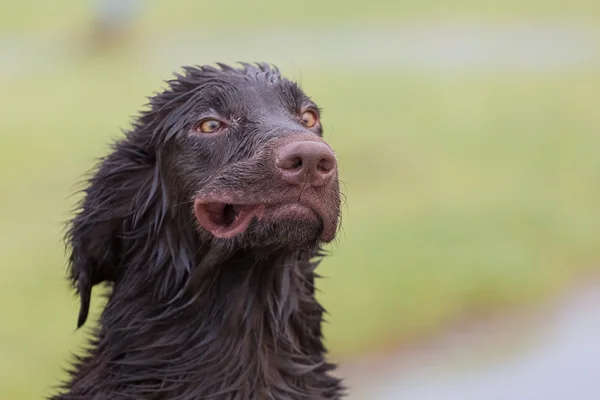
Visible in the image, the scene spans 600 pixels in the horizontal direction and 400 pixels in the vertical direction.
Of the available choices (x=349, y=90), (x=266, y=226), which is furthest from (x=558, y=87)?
(x=266, y=226)

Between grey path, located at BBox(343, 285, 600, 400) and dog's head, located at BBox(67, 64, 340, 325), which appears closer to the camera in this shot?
dog's head, located at BBox(67, 64, 340, 325)

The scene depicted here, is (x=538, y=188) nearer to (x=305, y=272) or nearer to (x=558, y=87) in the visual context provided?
(x=558, y=87)

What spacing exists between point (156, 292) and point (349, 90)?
5.13 metres

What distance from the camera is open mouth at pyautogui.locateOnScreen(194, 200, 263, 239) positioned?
6.30ft

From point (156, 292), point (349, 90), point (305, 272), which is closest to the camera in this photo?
point (156, 292)

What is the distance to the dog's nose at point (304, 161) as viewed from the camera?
70.9 inches

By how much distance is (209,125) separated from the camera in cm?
208

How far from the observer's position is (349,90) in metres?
7.10

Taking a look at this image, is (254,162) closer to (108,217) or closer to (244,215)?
(244,215)

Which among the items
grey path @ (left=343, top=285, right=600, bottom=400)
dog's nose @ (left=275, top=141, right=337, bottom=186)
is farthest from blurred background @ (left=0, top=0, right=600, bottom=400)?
dog's nose @ (left=275, top=141, right=337, bottom=186)

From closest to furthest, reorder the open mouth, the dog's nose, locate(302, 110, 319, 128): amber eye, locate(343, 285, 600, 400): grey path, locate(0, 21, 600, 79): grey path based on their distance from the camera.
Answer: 1. the dog's nose
2. the open mouth
3. locate(302, 110, 319, 128): amber eye
4. locate(343, 285, 600, 400): grey path
5. locate(0, 21, 600, 79): grey path

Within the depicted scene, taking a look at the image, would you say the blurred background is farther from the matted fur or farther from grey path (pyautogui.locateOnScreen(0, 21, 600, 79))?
the matted fur

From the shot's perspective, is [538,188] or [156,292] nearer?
[156,292]

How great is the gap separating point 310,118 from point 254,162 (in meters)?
0.38
